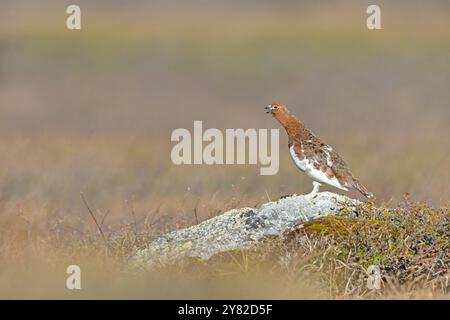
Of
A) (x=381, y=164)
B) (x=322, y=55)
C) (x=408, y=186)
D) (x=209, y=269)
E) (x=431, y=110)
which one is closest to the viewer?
(x=209, y=269)

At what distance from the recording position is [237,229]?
10.9m

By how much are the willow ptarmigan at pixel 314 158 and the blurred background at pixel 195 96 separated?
3.41m

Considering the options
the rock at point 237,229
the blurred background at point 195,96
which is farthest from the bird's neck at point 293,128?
the blurred background at point 195,96

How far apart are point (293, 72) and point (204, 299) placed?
20.3 m

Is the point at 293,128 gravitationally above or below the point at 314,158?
above

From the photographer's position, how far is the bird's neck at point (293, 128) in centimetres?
1186

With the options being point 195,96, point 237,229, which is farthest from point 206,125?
point 237,229

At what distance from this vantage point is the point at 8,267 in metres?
10.6

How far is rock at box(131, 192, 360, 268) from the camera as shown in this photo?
10.7 meters

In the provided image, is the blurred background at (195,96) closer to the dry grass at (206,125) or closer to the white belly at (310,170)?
the dry grass at (206,125)

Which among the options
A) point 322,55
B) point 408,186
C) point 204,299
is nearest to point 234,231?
point 204,299

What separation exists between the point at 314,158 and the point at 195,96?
16276 mm

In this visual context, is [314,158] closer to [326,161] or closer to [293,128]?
[326,161]
